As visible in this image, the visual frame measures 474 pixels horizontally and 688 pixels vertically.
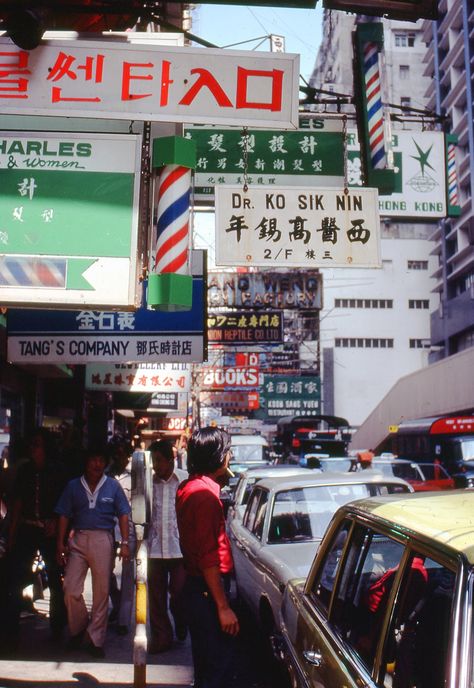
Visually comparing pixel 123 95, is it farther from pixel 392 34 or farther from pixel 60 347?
pixel 392 34

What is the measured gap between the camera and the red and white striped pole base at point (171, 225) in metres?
4.73

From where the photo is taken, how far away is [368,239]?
646 cm

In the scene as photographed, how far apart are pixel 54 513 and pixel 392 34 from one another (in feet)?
220

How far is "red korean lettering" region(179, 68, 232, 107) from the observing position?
181 inches

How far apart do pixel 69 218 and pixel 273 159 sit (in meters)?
3.48

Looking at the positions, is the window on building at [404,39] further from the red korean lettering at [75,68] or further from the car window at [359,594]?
the car window at [359,594]

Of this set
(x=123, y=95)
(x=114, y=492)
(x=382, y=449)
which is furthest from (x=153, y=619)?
(x=382, y=449)

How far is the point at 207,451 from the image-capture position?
397 centimetres

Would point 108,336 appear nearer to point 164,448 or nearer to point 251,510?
point 164,448

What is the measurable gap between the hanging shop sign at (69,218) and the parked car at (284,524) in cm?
242

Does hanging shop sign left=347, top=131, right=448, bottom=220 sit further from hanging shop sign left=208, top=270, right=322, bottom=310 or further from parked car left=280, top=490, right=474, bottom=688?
hanging shop sign left=208, top=270, right=322, bottom=310

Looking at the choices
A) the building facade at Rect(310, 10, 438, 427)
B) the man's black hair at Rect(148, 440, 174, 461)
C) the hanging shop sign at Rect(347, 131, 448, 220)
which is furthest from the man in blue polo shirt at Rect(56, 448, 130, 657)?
the building facade at Rect(310, 10, 438, 427)

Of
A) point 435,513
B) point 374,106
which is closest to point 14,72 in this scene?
point 374,106

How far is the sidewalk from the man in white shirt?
0.18 metres
